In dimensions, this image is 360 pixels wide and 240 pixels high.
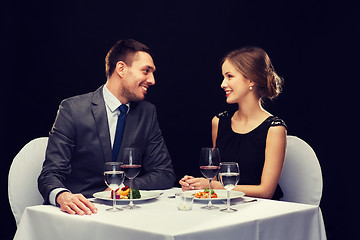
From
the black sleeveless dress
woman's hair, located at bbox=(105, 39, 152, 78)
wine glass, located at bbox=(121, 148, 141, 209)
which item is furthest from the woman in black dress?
wine glass, located at bbox=(121, 148, 141, 209)

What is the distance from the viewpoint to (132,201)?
1881mm

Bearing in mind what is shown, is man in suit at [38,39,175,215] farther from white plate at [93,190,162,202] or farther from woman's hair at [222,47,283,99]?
woman's hair at [222,47,283,99]

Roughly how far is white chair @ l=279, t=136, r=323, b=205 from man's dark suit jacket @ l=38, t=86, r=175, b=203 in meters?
0.67

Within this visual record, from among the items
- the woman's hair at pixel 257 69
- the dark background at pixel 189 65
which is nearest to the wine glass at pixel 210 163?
the woman's hair at pixel 257 69

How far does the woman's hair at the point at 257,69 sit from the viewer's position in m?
2.76

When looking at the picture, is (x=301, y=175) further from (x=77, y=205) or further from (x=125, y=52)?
(x=77, y=205)

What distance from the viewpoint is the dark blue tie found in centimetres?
264

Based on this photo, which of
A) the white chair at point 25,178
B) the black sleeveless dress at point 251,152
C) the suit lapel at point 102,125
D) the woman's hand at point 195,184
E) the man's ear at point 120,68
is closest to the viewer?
the woman's hand at point 195,184

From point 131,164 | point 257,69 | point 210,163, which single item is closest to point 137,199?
point 131,164

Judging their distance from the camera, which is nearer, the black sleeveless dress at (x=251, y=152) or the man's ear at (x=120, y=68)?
the black sleeveless dress at (x=251, y=152)

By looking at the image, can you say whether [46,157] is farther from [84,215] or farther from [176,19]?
[176,19]

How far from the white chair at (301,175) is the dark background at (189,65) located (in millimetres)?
769

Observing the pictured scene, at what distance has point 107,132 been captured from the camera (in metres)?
2.59

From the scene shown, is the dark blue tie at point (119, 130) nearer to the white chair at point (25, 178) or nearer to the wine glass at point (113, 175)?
the white chair at point (25, 178)
